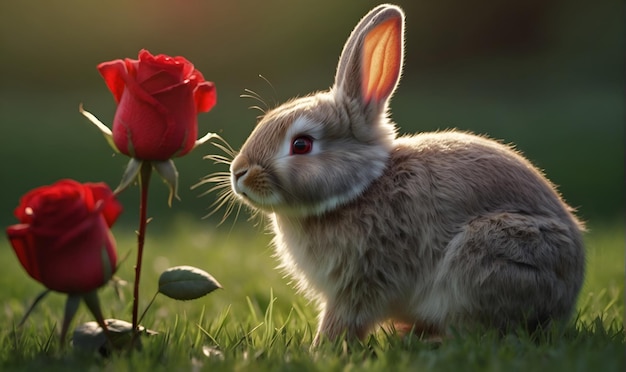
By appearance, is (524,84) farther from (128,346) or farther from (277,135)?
(128,346)

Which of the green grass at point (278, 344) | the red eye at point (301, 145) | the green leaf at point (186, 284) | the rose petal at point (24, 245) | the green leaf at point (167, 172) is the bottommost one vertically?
the green grass at point (278, 344)

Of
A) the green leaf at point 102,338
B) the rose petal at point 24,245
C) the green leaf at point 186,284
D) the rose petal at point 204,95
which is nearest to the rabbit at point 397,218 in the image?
the rose petal at point 204,95

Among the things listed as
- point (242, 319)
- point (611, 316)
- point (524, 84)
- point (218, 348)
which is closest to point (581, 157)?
point (524, 84)

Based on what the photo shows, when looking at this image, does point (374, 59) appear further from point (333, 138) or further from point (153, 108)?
point (153, 108)

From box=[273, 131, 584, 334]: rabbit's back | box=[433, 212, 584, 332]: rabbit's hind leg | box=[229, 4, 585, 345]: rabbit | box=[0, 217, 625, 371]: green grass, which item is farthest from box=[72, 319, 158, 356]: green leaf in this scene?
box=[433, 212, 584, 332]: rabbit's hind leg

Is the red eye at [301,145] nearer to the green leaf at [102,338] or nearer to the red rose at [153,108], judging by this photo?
the red rose at [153,108]

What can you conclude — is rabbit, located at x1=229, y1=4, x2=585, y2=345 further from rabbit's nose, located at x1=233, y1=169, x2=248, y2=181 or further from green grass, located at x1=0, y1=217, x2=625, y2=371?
green grass, located at x1=0, y1=217, x2=625, y2=371

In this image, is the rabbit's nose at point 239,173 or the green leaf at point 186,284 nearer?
the green leaf at point 186,284
